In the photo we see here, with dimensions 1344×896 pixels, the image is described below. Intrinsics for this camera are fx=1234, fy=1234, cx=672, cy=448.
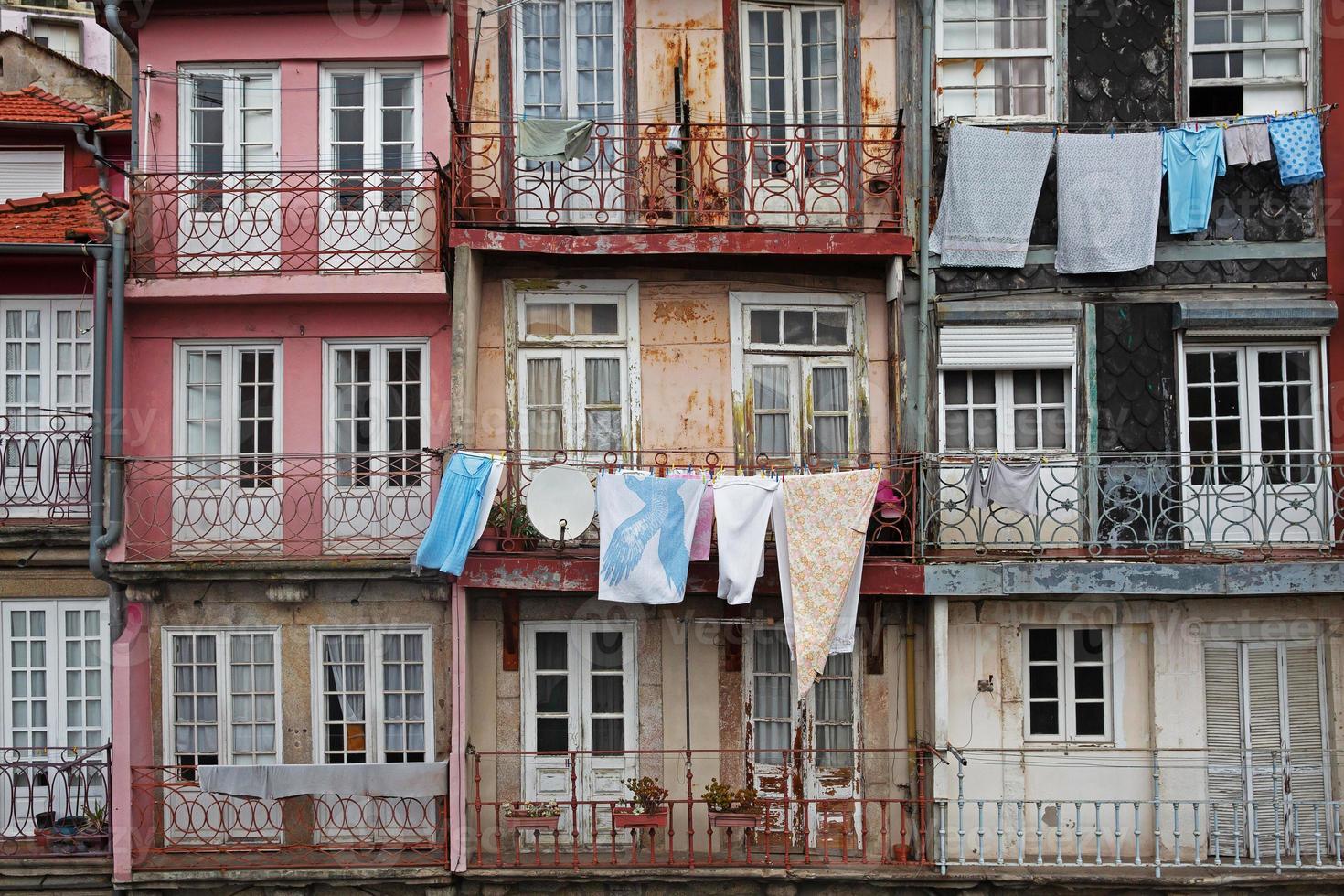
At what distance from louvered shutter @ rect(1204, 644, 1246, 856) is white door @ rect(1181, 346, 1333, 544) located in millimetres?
1240

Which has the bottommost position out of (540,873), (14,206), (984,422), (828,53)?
(540,873)

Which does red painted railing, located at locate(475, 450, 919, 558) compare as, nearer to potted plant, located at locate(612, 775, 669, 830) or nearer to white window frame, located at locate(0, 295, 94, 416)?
potted plant, located at locate(612, 775, 669, 830)

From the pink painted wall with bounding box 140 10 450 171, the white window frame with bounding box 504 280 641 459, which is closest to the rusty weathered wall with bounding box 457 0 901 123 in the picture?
the pink painted wall with bounding box 140 10 450 171

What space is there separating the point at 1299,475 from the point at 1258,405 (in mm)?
821

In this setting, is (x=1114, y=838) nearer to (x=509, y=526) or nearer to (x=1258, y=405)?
(x=1258, y=405)

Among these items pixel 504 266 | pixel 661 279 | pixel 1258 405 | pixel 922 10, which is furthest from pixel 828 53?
pixel 1258 405

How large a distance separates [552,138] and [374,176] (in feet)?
6.68

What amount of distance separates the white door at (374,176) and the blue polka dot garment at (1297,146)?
8470 millimetres

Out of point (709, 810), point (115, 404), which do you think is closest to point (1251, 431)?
point (709, 810)

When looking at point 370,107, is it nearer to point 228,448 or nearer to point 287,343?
point 287,343

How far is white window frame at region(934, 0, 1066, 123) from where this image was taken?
12672 millimetres

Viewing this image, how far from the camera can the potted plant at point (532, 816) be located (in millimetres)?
11945

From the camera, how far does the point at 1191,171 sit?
1227 centimetres

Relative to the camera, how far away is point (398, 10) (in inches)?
491
